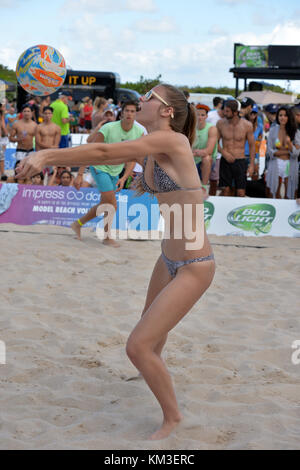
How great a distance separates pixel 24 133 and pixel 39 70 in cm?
455

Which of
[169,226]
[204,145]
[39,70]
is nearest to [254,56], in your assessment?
[204,145]

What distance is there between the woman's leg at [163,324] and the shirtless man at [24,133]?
8.73 meters

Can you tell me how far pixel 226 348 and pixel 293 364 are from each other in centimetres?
50

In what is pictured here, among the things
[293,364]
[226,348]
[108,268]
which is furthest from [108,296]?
[293,364]

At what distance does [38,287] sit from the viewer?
18.9 feet

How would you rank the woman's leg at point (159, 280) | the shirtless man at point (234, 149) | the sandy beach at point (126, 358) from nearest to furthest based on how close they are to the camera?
the sandy beach at point (126, 358), the woman's leg at point (159, 280), the shirtless man at point (234, 149)

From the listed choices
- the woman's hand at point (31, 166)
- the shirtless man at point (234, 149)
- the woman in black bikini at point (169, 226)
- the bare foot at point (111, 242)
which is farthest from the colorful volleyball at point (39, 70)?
the woman's hand at point (31, 166)

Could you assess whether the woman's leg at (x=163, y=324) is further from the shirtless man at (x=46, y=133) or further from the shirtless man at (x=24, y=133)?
the shirtless man at (x=24, y=133)

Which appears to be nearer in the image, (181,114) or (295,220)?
(181,114)

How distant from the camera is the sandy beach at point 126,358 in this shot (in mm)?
3137

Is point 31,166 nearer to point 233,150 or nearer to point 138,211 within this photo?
point 138,211

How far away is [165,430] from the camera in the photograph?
3064 millimetres

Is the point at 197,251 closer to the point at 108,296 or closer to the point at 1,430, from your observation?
the point at 1,430

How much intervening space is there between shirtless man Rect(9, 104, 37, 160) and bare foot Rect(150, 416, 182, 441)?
8791 mm
